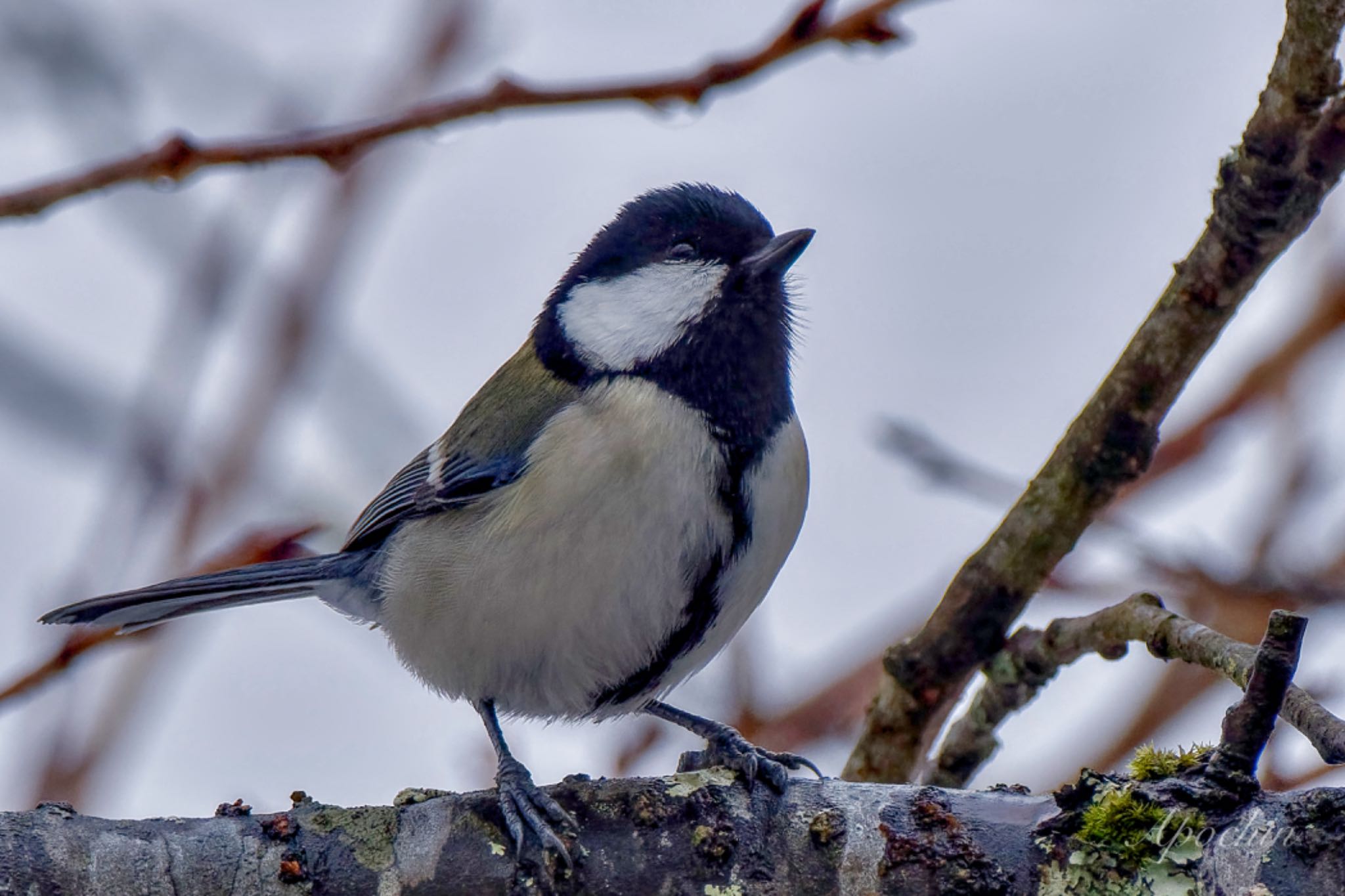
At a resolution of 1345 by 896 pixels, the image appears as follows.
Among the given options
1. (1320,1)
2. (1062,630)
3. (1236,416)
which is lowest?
(1062,630)

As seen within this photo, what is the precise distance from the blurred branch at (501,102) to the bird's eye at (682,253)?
3.06 feet

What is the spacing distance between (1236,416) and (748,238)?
1.51 metres

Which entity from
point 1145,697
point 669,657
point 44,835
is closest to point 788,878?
point 669,657

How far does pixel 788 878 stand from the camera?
5.72ft

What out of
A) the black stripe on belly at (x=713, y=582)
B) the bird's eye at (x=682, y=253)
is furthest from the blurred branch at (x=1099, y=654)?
the bird's eye at (x=682, y=253)

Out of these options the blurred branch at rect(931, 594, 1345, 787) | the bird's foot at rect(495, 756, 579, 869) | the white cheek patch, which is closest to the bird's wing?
the white cheek patch

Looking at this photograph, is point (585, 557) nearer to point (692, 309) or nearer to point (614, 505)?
point (614, 505)

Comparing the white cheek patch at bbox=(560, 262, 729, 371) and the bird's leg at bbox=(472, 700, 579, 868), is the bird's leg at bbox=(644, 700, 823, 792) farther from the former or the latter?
the white cheek patch at bbox=(560, 262, 729, 371)

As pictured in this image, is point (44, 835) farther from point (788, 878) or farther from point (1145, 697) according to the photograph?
point (1145, 697)

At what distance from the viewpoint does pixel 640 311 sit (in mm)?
2535

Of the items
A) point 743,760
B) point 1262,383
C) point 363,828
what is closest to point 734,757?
point 743,760

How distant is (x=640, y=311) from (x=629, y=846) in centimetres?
114

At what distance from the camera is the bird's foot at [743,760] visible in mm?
1906

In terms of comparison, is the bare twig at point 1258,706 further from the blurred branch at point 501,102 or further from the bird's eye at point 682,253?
the bird's eye at point 682,253
